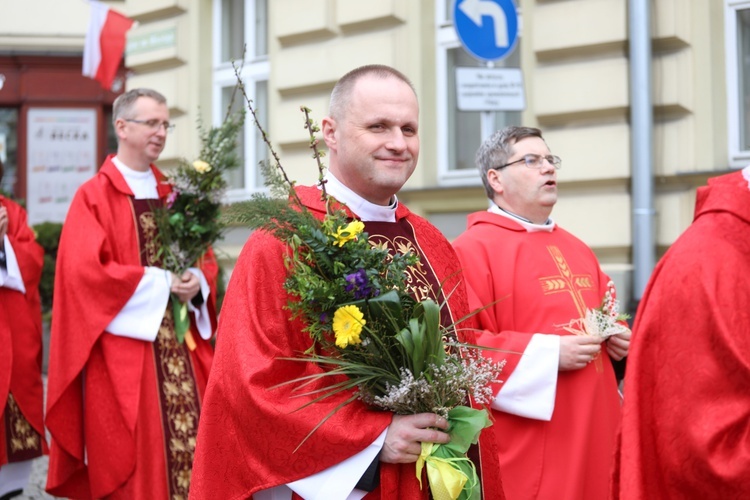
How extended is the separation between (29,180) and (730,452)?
52.1 ft

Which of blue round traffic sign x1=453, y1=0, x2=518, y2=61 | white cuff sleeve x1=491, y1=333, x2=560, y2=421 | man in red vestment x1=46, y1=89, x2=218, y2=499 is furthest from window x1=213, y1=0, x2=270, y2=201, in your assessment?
white cuff sleeve x1=491, y1=333, x2=560, y2=421

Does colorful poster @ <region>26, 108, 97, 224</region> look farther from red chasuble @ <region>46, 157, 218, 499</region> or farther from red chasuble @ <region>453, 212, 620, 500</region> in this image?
red chasuble @ <region>453, 212, 620, 500</region>

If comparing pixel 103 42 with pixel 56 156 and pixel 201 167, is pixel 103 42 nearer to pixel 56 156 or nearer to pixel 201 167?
pixel 201 167

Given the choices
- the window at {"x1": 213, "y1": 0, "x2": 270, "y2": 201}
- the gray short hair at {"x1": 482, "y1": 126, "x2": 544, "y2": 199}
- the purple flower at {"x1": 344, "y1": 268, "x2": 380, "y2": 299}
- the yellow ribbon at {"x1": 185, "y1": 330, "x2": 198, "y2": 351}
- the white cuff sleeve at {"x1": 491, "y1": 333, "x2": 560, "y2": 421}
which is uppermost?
the window at {"x1": 213, "y1": 0, "x2": 270, "y2": 201}

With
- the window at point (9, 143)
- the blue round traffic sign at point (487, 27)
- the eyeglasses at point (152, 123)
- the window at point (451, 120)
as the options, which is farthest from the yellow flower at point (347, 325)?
the window at point (9, 143)

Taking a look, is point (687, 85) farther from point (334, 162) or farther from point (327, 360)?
point (327, 360)

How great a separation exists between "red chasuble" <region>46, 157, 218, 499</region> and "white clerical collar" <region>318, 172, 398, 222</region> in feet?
8.48

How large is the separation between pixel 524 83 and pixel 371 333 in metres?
5.75

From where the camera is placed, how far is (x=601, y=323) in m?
4.25

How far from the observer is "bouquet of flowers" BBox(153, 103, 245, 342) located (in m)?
5.75

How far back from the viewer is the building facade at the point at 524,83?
7.40 metres

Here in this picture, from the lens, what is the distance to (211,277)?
596 centimetres

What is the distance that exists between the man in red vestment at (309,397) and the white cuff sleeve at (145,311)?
2566 mm

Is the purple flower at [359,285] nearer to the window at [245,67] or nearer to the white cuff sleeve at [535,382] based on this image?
the white cuff sleeve at [535,382]
